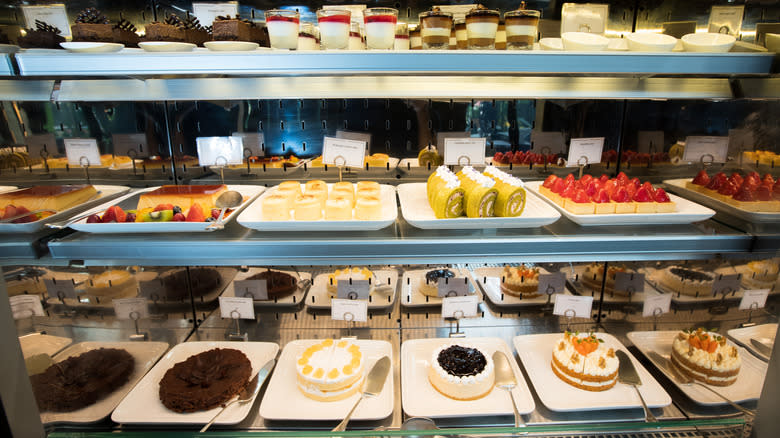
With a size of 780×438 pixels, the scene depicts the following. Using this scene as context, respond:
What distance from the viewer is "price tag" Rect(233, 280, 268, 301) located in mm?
2162

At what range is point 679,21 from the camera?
1.88 metres

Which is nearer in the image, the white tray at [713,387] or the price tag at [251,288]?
the white tray at [713,387]

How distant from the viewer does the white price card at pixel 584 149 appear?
2037mm

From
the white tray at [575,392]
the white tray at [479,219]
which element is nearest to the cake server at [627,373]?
the white tray at [575,392]

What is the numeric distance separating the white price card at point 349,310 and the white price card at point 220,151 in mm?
820

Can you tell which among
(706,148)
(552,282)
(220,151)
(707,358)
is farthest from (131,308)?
(706,148)

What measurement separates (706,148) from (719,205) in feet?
1.32

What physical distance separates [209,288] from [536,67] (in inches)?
74.0

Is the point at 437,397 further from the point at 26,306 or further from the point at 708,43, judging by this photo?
the point at 26,306

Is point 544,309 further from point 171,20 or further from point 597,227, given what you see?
point 171,20

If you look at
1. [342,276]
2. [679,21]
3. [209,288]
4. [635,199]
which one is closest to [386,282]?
[342,276]

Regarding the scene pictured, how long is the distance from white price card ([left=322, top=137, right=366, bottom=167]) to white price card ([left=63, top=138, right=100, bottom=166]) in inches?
41.3

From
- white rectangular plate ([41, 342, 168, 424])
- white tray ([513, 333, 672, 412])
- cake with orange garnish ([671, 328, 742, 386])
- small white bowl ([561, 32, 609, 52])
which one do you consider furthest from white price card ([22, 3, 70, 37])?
cake with orange garnish ([671, 328, 742, 386])

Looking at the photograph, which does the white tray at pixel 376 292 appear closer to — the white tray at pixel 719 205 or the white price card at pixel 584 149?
the white price card at pixel 584 149
